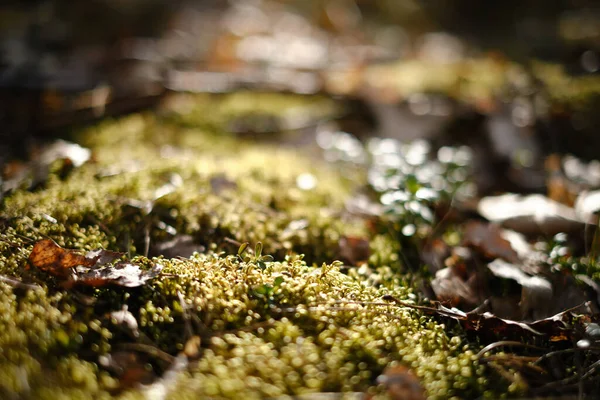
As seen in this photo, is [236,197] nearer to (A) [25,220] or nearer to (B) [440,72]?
(A) [25,220]

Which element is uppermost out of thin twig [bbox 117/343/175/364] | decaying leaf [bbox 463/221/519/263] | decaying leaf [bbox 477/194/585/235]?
decaying leaf [bbox 477/194/585/235]

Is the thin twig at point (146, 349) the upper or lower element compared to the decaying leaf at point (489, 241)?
lower

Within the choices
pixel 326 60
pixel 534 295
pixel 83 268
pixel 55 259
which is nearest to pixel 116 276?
pixel 83 268

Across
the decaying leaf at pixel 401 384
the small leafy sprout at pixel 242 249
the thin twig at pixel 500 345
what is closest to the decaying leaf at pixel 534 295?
the thin twig at pixel 500 345

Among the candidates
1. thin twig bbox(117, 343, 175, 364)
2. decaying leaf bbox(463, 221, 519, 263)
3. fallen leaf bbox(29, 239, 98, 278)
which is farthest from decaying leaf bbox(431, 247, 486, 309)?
fallen leaf bbox(29, 239, 98, 278)

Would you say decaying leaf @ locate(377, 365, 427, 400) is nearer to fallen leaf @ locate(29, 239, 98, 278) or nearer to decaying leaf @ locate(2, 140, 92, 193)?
fallen leaf @ locate(29, 239, 98, 278)

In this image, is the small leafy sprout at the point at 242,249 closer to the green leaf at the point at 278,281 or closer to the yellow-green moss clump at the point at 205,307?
the yellow-green moss clump at the point at 205,307
